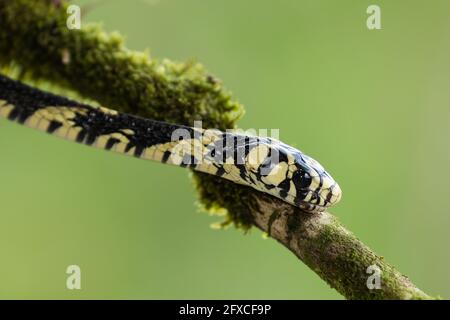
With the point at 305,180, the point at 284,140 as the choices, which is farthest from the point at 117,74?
the point at 284,140

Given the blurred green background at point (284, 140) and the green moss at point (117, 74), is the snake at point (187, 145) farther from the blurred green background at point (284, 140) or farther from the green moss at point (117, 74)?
the blurred green background at point (284, 140)

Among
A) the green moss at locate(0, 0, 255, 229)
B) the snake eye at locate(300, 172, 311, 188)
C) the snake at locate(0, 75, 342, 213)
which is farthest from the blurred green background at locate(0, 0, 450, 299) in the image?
the snake eye at locate(300, 172, 311, 188)

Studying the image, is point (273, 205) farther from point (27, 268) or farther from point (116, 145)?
point (27, 268)

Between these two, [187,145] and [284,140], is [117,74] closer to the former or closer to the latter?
[187,145]

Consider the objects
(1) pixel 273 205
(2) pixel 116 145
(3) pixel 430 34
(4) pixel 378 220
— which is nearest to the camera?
(1) pixel 273 205

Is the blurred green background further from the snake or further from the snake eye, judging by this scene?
the snake eye

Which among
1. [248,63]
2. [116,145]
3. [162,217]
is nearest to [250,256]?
[162,217]
